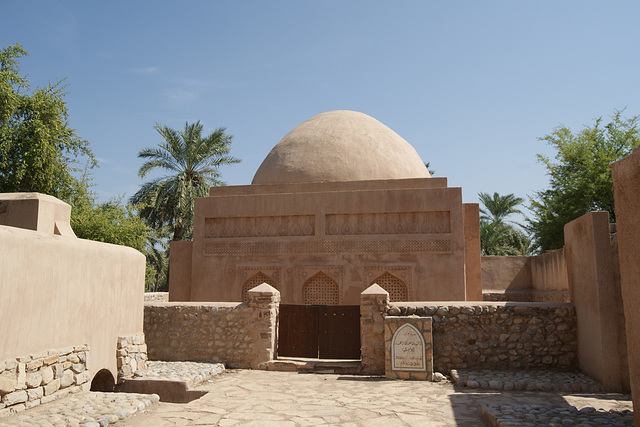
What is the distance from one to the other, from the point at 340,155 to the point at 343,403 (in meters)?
9.23

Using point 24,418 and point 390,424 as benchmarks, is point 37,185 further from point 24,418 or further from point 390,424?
point 390,424

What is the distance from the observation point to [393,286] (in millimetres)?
12758

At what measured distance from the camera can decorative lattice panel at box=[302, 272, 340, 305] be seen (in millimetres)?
13031

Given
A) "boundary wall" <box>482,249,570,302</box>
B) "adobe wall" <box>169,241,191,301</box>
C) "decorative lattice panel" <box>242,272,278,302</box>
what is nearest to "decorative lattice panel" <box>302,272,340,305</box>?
"decorative lattice panel" <box>242,272,278,302</box>

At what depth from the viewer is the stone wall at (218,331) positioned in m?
9.02

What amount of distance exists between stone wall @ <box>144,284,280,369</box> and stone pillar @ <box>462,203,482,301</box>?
601 centimetres

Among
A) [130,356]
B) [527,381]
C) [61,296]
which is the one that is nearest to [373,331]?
[527,381]

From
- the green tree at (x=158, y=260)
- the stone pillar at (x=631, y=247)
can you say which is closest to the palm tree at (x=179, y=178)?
the green tree at (x=158, y=260)

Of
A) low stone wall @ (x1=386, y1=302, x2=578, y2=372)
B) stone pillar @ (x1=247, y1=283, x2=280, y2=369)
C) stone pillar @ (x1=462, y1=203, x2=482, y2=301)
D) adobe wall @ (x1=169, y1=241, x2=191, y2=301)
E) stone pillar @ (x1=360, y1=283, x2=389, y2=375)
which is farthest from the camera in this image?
adobe wall @ (x1=169, y1=241, x2=191, y2=301)

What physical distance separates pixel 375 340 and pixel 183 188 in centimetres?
1350

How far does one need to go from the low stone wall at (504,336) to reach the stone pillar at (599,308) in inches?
10.2

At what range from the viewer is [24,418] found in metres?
5.09

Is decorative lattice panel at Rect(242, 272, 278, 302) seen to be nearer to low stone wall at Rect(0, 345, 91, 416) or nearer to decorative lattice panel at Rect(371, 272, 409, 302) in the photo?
decorative lattice panel at Rect(371, 272, 409, 302)

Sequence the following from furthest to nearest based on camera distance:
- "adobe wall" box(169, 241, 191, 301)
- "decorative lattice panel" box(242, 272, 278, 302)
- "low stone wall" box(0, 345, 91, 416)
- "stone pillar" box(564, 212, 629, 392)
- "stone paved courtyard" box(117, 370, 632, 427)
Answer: "adobe wall" box(169, 241, 191, 301), "decorative lattice panel" box(242, 272, 278, 302), "stone pillar" box(564, 212, 629, 392), "stone paved courtyard" box(117, 370, 632, 427), "low stone wall" box(0, 345, 91, 416)
